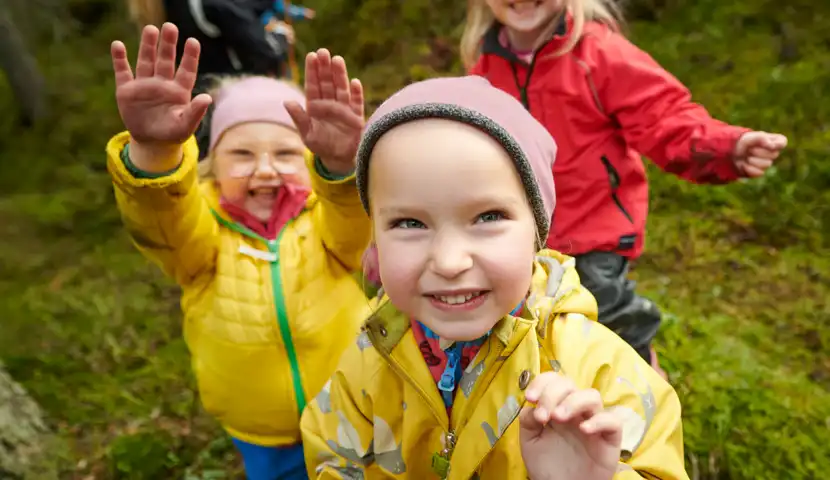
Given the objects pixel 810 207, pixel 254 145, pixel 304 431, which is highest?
pixel 254 145

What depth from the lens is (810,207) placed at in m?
5.06

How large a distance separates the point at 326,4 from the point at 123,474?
6189 millimetres

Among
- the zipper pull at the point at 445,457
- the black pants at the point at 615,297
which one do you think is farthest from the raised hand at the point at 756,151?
the zipper pull at the point at 445,457

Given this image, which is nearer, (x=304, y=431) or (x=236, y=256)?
(x=304, y=431)

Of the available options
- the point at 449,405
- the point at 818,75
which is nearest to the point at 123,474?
the point at 449,405

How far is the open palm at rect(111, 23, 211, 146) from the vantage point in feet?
6.09

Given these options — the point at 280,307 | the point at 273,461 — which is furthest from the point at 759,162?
the point at 273,461

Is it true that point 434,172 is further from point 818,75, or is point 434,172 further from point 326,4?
point 326,4

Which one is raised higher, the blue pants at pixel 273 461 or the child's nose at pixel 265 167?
the child's nose at pixel 265 167

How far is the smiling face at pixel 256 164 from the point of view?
243 centimetres

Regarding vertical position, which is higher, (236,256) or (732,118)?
(236,256)

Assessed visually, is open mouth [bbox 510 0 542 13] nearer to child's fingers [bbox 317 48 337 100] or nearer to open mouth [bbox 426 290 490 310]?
child's fingers [bbox 317 48 337 100]

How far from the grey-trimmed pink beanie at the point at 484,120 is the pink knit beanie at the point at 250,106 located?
0.91 meters

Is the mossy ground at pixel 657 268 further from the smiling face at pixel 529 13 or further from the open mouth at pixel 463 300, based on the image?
the open mouth at pixel 463 300
